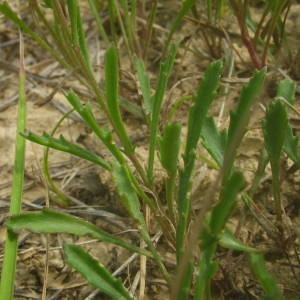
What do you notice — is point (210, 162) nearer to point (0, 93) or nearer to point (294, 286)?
point (294, 286)

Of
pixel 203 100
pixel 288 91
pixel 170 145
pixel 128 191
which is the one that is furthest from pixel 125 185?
pixel 288 91

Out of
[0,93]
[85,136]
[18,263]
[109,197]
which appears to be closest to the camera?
[18,263]

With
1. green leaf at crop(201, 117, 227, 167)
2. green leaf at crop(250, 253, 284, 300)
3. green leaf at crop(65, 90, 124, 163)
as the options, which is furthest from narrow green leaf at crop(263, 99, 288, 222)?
green leaf at crop(65, 90, 124, 163)

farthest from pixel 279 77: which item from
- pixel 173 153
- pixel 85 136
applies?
pixel 173 153

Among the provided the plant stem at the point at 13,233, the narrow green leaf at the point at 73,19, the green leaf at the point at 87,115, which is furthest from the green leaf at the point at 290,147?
the plant stem at the point at 13,233

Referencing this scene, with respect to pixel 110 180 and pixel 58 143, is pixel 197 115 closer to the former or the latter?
pixel 58 143

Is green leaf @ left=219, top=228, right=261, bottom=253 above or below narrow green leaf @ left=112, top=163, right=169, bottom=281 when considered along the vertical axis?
below

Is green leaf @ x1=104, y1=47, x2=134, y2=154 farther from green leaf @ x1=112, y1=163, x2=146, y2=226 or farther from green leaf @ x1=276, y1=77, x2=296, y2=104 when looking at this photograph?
green leaf @ x1=276, y1=77, x2=296, y2=104
